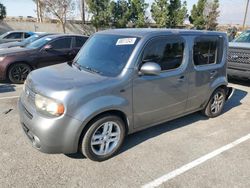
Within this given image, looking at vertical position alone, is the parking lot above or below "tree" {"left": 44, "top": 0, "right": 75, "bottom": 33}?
below

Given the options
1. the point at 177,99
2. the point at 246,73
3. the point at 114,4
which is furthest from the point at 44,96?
the point at 114,4

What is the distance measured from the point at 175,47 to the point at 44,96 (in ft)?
7.03

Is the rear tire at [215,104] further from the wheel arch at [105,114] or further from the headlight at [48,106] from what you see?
the headlight at [48,106]

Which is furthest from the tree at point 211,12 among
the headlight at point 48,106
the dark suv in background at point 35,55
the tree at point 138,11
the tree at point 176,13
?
the headlight at point 48,106

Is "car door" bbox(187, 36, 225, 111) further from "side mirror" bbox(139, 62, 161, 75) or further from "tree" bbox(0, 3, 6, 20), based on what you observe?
"tree" bbox(0, 3, 6, 20)

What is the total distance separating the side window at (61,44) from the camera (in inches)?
311

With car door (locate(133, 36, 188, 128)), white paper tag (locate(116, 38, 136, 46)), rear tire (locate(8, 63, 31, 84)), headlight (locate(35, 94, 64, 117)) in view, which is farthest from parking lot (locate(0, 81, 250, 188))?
rear tire (locate(8, 63, 31, 84))

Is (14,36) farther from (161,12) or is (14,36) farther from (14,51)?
(161,12)

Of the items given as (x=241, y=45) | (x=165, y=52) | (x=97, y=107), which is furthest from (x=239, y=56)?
(x=97, y=107)

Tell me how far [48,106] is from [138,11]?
2923cm

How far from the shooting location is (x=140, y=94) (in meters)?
3.52

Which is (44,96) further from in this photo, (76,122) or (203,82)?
(203,82)

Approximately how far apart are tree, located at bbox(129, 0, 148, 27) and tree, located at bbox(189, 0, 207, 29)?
814 centimetres

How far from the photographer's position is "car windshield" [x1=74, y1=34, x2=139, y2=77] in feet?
11.4
